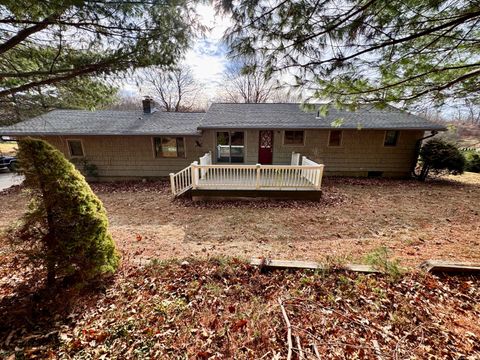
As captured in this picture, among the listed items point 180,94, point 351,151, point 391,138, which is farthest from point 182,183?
point 180,94

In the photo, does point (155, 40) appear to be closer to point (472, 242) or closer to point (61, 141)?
point (472, 242)

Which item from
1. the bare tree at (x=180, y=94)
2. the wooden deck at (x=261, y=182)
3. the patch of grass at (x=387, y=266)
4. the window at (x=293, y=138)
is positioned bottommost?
the patch of grass at (x=387, y=266)

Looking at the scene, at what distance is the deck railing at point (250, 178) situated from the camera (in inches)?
281

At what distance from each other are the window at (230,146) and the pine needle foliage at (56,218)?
8050 mm

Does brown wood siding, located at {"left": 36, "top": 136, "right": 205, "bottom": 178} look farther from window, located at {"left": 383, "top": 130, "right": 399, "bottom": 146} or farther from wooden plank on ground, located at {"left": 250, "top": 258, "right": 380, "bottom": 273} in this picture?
window, located at {"left": 383, "top": 130, "right": 399, "bottom": 146}

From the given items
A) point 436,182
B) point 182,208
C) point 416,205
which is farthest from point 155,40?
point 436,182

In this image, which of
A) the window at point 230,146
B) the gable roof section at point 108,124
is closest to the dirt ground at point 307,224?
the gable roof section at point 108,124

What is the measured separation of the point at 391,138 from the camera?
10195mm

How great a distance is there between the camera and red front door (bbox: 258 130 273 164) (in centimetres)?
1026

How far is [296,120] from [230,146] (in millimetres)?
3546

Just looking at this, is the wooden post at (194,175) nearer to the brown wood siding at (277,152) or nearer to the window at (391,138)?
the brown wood siding at (277,152)

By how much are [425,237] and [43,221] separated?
7.11m

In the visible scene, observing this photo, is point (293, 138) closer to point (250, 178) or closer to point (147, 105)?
point (250, 178)

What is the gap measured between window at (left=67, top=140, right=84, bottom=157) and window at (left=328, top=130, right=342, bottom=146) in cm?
1256
